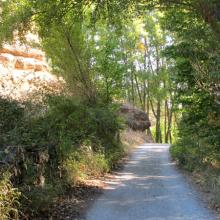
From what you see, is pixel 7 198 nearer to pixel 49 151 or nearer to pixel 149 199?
pixel 49 151

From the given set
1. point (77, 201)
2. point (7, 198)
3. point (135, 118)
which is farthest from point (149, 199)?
point (135, 118)

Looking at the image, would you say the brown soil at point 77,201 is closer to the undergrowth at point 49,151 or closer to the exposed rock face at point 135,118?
the undergrowth at point 49,151

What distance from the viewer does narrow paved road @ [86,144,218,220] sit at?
891cm

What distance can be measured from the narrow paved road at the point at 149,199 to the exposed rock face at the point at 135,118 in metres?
24.6

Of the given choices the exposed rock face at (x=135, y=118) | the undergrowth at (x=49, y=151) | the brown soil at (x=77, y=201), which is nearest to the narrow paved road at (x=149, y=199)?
the brown soil at (x=77, y=201)

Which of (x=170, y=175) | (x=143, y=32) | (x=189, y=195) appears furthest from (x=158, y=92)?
(x=189, y=195)

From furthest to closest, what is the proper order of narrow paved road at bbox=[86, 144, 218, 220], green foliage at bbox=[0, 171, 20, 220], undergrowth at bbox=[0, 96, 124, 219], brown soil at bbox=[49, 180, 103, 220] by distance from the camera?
narrow paved road at bbox=[86, 144, 218, 220], brown soil at bbox=[49, 180, 103, 220], undergrowth at bbox=[0, 96, 124, 219], green foliage at bbox=[0, 171, 20, 220]

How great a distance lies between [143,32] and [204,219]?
40.1 meters

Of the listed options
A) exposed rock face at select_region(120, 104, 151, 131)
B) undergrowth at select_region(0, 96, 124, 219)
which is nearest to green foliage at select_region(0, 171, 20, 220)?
undergrowth at select_region(0, 96, 124, 219)

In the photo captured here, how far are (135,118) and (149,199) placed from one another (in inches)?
1244

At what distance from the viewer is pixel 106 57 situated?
19.8 metres

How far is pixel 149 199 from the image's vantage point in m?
10.7

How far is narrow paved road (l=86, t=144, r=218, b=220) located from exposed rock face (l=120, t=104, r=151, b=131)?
24.6 m

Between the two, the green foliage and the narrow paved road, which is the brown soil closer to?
the narrow paved road
